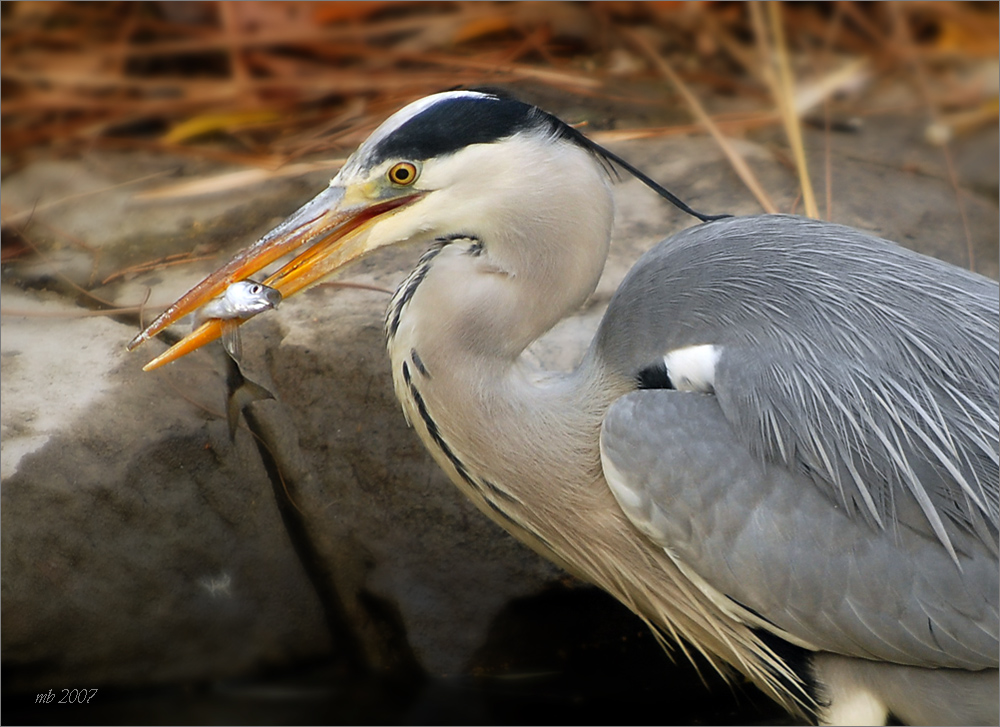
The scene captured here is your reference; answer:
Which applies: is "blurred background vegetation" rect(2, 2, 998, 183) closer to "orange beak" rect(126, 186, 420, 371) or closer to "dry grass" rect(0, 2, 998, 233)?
"dry grass" rect(0, 2, 998, 233)

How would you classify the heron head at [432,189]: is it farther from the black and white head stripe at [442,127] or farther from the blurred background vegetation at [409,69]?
the blurred background vegetation at [409,69]

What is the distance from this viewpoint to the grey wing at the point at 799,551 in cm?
134

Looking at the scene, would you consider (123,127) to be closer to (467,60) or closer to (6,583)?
(467,60)

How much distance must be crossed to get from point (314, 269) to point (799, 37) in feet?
7.96

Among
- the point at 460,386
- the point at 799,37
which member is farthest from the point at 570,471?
the point at 799,37

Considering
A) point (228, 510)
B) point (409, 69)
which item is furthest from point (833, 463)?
point (409, 69)

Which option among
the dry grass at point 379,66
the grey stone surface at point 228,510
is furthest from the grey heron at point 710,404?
the dry grass at point 379,66

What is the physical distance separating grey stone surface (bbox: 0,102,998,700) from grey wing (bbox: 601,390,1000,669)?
19.5 inches

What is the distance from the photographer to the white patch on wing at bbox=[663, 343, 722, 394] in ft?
4.65

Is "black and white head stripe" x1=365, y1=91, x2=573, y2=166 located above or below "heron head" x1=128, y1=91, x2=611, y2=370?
above

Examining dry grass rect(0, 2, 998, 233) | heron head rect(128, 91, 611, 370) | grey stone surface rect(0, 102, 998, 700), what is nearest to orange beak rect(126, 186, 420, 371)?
heron head rect(128, 91, 611, 370)

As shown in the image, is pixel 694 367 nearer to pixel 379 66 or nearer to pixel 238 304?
pixel 238 304

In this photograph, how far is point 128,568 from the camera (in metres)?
1.78

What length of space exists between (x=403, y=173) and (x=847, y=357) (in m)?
0.65
